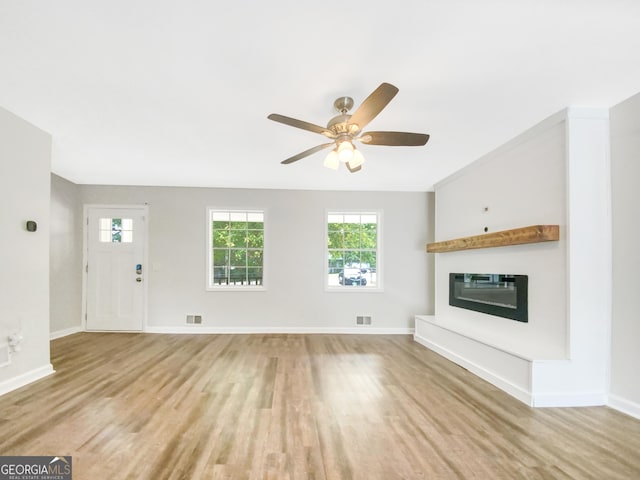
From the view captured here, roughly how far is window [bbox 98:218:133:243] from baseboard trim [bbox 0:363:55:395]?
2.47 m

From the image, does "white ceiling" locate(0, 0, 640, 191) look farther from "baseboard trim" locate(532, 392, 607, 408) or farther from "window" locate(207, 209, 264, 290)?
"baseboard trim" locate(532, 392, 607, 408)

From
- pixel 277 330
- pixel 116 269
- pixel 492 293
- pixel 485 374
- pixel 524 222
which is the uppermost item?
pixel 524 222

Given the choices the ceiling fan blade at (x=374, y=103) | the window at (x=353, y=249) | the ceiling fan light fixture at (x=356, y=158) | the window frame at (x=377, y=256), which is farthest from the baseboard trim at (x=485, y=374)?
the ceiling fan blade at (x=374, y=103)

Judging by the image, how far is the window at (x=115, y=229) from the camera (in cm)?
504

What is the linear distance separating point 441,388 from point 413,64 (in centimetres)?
281

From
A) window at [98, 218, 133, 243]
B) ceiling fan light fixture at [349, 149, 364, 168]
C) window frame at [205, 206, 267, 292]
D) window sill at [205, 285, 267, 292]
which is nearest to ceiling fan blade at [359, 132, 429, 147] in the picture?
ceiling fan light fixture at [349, 149, 364, 168]

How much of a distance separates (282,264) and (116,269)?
9.24 feet

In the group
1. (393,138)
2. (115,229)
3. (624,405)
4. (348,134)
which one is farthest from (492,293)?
(115,229)

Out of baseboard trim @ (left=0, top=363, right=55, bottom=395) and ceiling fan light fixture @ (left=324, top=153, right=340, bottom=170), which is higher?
ceiling fan light fixture @ (left=324, top=153, right=340, bottom=170)

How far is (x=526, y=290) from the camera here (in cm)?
289

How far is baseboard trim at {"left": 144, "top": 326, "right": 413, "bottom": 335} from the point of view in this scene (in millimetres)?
4949

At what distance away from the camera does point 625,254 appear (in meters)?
2.40

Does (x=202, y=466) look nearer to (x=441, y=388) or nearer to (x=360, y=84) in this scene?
(x=441, y=388)

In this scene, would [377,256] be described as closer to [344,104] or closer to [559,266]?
[559,266]
